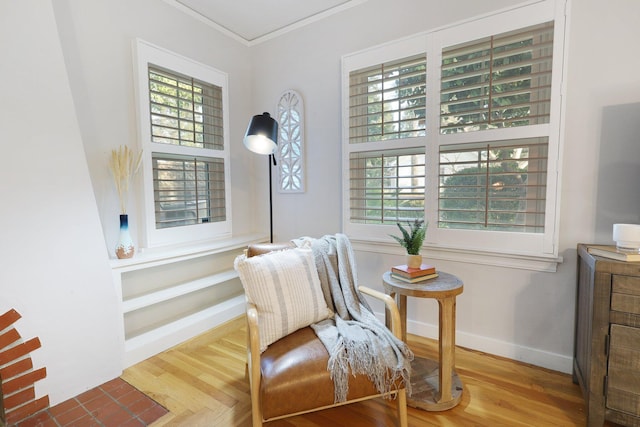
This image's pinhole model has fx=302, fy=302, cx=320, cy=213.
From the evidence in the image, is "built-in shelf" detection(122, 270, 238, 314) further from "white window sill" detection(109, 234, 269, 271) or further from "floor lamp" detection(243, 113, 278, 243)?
"floor lamp" detection(243, 113, 278, 243)

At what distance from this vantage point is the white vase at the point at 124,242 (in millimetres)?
2004

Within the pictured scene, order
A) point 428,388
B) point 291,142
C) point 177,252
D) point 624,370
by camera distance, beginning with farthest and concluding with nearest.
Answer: point 291,142
point 177,252
point 428,388
point 624,370

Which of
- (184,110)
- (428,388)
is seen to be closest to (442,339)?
(428,388)

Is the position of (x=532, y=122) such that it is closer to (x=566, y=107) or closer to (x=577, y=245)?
(x=566, y=107)

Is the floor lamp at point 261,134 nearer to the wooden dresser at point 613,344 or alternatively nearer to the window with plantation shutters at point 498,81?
the window with plantation shutters at point 498,81

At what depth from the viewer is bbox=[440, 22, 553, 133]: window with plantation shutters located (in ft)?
5.86

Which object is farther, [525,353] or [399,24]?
[399,24]

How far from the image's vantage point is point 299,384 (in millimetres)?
1236

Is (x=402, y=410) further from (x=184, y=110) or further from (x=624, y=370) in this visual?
(x=184, y=110)

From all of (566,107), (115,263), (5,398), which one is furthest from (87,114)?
(566,107)

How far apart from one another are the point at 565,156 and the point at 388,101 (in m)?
1.16

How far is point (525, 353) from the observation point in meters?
1.93

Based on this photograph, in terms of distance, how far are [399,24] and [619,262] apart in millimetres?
1970

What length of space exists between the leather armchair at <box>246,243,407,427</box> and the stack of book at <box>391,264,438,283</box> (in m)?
0.54
